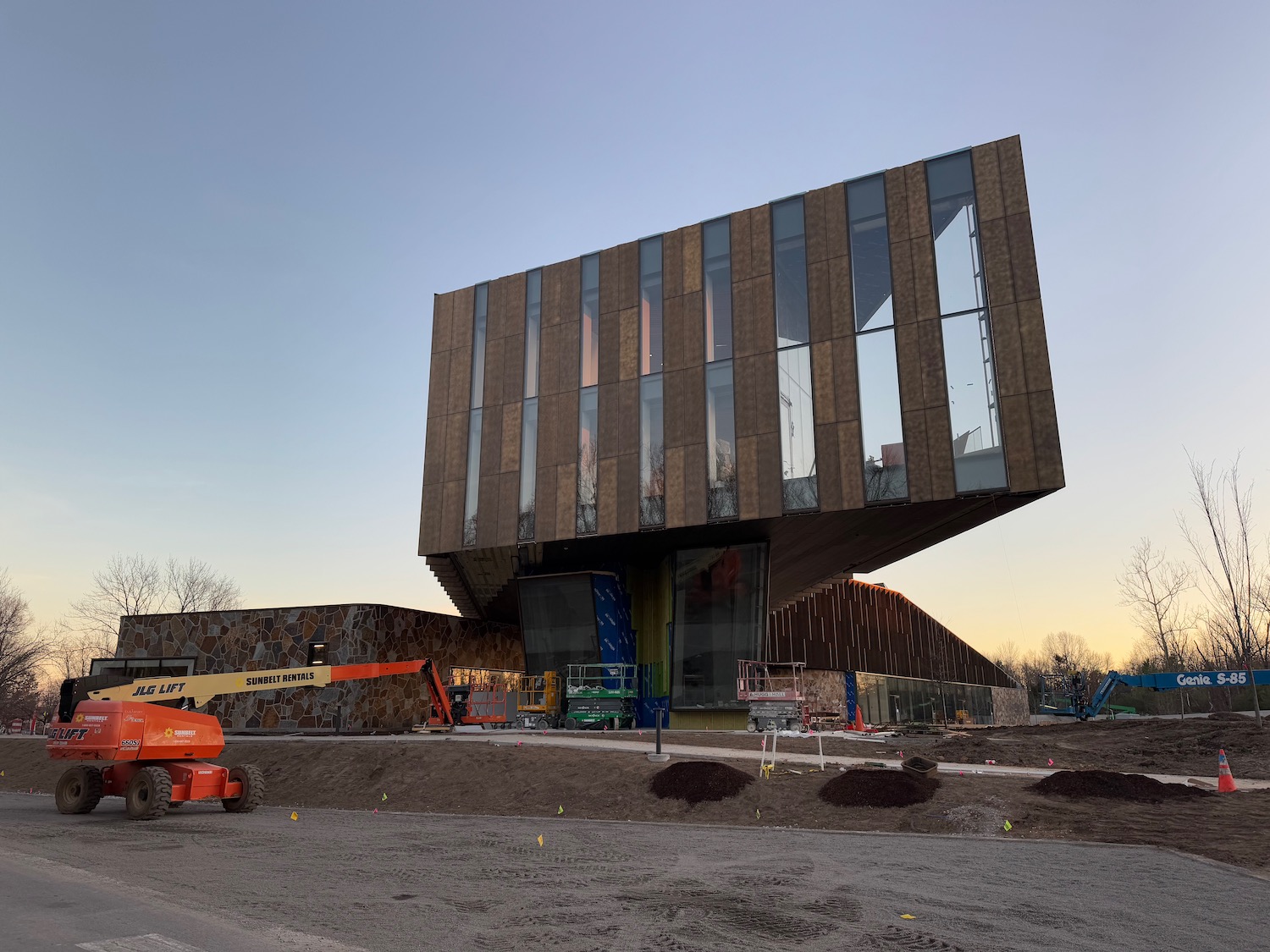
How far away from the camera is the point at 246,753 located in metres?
23.4

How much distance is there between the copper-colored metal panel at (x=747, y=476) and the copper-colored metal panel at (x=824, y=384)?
2416mm

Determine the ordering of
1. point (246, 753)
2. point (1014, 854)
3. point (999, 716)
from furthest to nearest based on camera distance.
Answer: point (999, 716)
point (246, 753)
point (1014, 854)

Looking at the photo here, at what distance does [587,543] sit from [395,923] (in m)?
25.6

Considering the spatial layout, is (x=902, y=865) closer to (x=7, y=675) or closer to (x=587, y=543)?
(x=587, y=543)

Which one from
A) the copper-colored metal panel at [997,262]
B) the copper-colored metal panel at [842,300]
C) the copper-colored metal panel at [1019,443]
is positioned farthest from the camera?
the copper-colored metal panel at [842,300]

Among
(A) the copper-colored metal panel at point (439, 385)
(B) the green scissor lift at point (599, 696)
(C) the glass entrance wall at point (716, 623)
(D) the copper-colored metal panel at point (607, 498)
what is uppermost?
(A) the copper-colored metal panel at point (439, 385)

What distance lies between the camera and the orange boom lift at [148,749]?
1505 centimetres

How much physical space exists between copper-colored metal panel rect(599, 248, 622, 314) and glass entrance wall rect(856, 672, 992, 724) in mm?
30563

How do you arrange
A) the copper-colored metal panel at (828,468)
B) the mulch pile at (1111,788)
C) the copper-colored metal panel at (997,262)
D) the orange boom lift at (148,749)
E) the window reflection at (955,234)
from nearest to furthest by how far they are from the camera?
the mulch pile at (1111,788), the orange boom lift at (148,749), the copper-colored metal panel at (997,262), the window reflection at (955,234), the copper-colored metal panel at (828,468)

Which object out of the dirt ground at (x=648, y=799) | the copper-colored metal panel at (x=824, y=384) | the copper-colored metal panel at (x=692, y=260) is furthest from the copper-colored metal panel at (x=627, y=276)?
the dirt ground at (x=648, y=799)

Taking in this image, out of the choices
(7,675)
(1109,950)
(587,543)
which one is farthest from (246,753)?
(7,675)

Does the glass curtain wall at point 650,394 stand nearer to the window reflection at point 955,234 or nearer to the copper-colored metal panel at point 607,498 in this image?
the copper-colored metal panel at point 607,498

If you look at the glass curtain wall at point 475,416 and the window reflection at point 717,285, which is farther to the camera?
the glass curtain wall at point 475,416

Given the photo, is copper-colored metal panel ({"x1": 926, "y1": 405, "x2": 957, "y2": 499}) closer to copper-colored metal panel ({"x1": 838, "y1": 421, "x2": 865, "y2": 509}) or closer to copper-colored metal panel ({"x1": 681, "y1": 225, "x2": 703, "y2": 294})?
copper-colored metal panel ({"x1": 838, "y1": 421, "x2": 865, "y2": 509})
